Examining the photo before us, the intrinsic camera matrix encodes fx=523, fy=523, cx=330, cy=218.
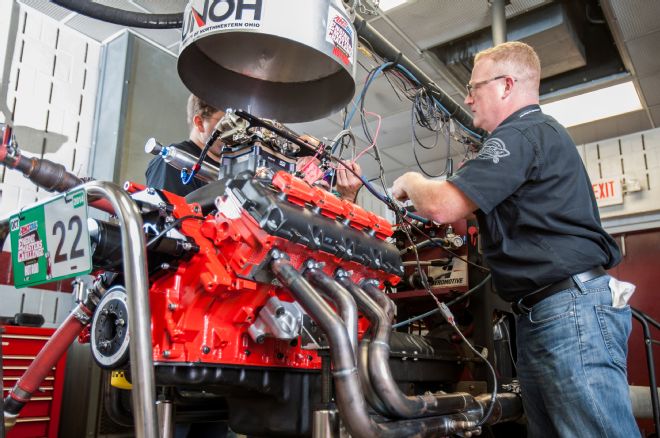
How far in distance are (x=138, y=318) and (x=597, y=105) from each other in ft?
19.5

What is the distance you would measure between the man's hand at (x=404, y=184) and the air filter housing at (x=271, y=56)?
1.17ft

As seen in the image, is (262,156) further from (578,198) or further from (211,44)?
(578,198)

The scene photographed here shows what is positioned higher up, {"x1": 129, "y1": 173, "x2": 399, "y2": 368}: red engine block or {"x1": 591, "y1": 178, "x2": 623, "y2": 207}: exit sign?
{"x1": 591, "y1": 178, "x2": 623, "y2": 207}: exit sign

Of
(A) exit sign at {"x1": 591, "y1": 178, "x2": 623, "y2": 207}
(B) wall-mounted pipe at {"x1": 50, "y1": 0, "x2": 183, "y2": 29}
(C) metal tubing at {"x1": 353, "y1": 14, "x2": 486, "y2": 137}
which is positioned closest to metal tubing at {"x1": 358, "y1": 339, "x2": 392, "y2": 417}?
(B) wall-mounted pipe at {"x1": 50, "y1": 0, "x2": 183, "y2": 29}

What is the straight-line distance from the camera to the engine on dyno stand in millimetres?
1341

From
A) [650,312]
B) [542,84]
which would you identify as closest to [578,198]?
[542,84]

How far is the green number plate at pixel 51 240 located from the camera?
992 mm

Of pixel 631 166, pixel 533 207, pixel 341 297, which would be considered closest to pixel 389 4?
pixel 533 207

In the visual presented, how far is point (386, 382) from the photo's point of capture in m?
1.44

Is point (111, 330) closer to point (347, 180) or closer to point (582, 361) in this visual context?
point (347, 180)

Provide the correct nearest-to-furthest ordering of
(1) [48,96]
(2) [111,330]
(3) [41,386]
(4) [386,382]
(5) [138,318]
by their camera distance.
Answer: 1. (5) [138,318]
2. (2) [111,330]
3. (4) [386,382]
4. (3) [41,386]
5. (1) [48,96]

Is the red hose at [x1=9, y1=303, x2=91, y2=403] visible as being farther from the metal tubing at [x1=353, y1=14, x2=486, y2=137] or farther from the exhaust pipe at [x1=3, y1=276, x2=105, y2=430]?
the metal tubing at [x1=353, y1=14, x2=486, y2=137]

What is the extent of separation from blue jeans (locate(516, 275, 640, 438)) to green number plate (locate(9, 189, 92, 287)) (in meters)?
1.38

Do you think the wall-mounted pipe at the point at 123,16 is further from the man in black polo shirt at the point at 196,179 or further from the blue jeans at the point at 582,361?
the blue jeans at the point at 582,361
